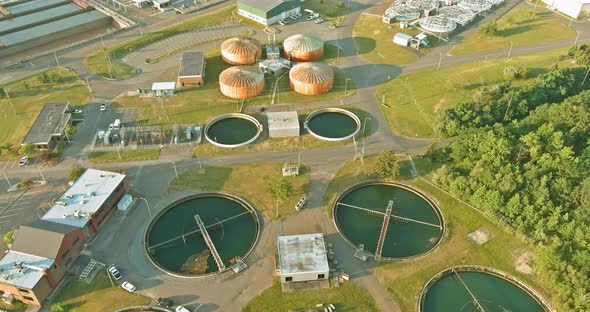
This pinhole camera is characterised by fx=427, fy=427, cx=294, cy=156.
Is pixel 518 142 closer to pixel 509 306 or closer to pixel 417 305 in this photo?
pixel 509 306

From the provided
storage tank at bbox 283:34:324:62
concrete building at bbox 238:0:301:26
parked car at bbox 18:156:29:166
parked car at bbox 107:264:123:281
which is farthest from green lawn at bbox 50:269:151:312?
concrete building at bbox 238:0:301:26

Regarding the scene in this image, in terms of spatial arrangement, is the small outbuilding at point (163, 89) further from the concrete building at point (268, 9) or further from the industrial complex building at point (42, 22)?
the industrial complex building at point (42, 22)

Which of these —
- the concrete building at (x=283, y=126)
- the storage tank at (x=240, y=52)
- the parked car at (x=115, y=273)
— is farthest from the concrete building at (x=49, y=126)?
the concrete building at (x=283, y=126)

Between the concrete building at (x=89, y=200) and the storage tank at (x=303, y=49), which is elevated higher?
the storage tank at (x=303, y=49)

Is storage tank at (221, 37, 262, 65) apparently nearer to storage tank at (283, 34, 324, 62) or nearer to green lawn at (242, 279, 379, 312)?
storage tank at (283, 34, 324, 62)

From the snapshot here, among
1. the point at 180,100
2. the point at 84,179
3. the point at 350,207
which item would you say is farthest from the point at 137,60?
the point at 350,207
